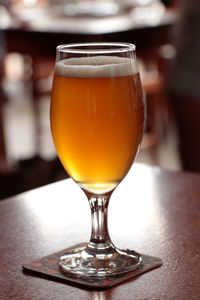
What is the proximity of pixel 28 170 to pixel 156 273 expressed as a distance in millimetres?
2593

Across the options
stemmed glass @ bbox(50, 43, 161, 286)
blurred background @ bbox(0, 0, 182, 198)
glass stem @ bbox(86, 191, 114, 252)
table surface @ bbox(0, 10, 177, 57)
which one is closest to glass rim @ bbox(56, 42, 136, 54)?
stemmed glass @ bbox(50, 43, 161, 286)

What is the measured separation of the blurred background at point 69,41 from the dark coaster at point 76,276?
76.0 inches

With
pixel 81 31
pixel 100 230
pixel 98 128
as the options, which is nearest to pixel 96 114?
pixel 98 128

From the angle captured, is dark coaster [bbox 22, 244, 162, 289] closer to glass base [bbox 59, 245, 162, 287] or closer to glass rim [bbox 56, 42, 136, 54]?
glass base [bbox 59, 245, 162, 287]

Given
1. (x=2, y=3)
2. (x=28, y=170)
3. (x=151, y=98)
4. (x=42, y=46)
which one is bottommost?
(x=28, y=170)

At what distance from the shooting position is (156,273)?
618 millimetres

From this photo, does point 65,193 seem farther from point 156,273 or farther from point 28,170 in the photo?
point 28,170

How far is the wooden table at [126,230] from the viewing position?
1.91 feet

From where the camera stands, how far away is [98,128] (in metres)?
0.61

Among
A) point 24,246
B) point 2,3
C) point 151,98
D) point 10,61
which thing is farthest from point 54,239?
point 10,61

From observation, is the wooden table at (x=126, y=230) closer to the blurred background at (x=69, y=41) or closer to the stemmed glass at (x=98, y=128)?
the stemmed glass at (x=98, y=128)

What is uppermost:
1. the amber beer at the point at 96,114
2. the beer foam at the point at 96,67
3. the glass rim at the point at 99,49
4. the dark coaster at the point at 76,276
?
the glass rim at the point at 99,49

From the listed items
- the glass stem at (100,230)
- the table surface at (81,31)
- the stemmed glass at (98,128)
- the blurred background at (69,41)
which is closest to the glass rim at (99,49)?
the stemmed glass at (98,128)

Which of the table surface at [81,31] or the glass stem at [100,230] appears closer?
the glass stem at [100,230]
